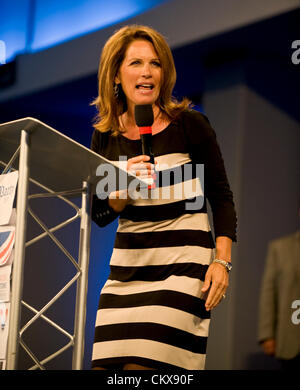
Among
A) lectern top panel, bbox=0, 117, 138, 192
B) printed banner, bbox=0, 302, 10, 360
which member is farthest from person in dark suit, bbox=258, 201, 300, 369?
printed banner, bbox=0, 302, 10, 360

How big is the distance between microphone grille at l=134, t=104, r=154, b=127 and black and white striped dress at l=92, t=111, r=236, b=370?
0.34 ft

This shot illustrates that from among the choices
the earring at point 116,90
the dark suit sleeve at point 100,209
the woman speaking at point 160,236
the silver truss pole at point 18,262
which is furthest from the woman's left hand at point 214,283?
the earring at point 116,90

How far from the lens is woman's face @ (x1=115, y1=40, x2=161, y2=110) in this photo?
7.23ft

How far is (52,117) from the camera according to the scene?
6.55 m

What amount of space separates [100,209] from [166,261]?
0.34 m

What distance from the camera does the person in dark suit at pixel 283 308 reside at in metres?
4.14

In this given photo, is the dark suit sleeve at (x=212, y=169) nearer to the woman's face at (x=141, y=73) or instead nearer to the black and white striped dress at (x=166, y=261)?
the black and white striped dress at (x=166, y=261)

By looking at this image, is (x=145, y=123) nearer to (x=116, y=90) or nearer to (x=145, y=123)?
(x=145, y=123)

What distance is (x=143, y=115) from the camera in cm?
207

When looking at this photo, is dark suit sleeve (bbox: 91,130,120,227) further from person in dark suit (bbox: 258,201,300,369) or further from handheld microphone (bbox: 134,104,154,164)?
person in dark suit (bbox: 258,201,300,369)

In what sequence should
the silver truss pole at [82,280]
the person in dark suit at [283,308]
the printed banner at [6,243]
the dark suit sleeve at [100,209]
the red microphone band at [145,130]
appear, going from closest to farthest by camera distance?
the printed banner at [6,243] → the red microphone band at [145,130] → the dark suit sleeve at [100,209] → the silver truss pole at [82,280] → the person in dark suit at [283,308]

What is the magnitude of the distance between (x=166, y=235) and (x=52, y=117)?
4.72 meters

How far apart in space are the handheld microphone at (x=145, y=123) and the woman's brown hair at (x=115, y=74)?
0.14 m
